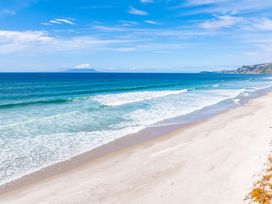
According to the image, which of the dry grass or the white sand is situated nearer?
the dry grass

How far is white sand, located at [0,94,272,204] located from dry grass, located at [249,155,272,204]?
0.92 ft

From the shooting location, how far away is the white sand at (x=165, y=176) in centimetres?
841

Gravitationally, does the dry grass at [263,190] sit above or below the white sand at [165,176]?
above

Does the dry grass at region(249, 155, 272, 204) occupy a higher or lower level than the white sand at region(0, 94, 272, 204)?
higher

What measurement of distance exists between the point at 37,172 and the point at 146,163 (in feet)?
14.4

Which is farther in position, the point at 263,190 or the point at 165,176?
the point at 165,176

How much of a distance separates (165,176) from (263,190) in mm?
3507

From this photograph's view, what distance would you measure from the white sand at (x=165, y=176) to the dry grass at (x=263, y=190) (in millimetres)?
281

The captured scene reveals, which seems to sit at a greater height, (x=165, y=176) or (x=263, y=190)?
(x=263, y=190)

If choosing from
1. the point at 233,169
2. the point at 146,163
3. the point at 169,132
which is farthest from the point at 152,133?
the point at 233,169

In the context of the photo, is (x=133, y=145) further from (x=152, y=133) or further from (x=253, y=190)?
(x=253, y=190)

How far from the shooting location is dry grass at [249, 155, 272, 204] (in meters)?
7.03

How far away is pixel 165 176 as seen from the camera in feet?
33.0

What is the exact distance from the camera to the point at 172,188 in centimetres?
893
